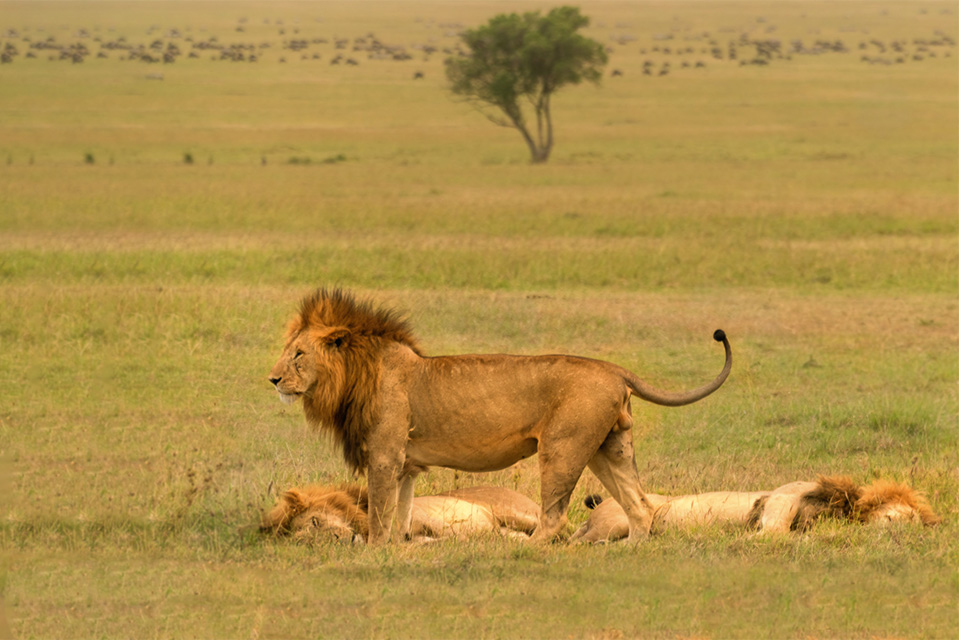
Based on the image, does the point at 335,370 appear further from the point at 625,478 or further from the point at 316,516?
the point at 625,478

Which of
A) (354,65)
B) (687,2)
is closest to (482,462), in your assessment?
(354,65)

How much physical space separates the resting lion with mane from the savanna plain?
0.35 m

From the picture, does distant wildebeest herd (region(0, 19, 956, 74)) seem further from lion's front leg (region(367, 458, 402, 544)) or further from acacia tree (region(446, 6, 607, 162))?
lion's front leg (region(367, 458, 402, 544))

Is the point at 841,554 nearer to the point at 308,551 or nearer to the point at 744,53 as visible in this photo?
the point at 308,551

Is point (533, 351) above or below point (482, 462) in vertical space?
below

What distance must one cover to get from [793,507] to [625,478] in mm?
1029

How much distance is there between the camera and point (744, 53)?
71250 millimetres

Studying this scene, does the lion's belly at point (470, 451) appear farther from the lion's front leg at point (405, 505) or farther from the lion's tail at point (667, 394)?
the lion's tail at point (667, 394)

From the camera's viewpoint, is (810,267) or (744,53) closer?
(810,267)

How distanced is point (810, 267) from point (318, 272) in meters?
6.28

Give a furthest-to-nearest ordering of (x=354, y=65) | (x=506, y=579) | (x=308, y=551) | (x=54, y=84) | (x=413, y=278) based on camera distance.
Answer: (x=354, y=65)
(x=54, y=84)
(x=413, y=278)
(x=308, y=551)
(x=506, y=579)

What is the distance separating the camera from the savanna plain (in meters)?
5.63

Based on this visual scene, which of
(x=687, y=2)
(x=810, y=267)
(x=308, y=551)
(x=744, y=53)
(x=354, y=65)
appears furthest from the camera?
(x=687, y=2)

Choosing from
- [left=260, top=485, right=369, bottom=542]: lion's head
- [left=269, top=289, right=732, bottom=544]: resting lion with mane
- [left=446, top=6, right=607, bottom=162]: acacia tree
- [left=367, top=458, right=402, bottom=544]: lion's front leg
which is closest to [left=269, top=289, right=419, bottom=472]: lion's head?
[left=269, top=289, right=732, bottom=544]: resting lion with mane
